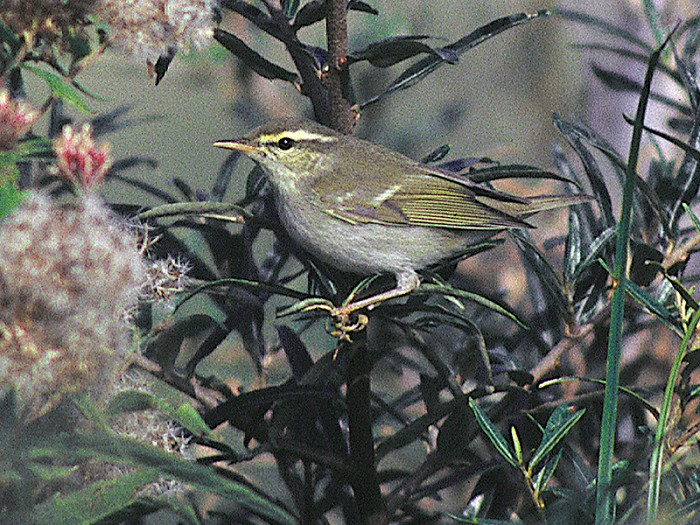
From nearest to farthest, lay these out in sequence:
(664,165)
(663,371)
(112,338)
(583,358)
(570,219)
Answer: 1. (112,338)
2. (570,219)
3. (664,165)
4. (583,358)
5. (663,371)

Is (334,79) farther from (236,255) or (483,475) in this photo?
(483,475)

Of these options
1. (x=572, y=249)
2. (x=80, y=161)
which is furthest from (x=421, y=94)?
(x=80, y=161)

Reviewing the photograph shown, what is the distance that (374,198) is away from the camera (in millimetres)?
1167

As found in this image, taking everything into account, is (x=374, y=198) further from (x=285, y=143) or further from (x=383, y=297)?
(x=383, y=297)

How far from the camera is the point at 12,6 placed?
492mm

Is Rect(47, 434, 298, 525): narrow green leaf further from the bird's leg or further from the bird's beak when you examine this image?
the bird's beak

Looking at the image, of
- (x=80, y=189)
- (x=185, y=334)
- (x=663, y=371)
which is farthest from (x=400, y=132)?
(x=80, y=189)

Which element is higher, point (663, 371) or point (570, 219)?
point (570, 219)

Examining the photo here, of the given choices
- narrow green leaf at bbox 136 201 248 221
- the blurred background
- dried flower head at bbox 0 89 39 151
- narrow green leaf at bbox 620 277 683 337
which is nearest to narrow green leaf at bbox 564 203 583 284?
narrow green leaf at bbox 620 277 683 337

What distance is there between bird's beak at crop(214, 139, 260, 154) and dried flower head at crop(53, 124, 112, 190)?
1.57 ft

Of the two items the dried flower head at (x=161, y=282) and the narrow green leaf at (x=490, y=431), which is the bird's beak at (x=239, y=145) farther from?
the narrow green leaf at (x=490, y=431)

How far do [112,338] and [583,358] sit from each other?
2.56ft

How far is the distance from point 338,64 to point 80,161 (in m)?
0.29

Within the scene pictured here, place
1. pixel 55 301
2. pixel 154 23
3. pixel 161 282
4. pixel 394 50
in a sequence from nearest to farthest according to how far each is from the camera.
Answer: pixel 55 301 < pixel 154 23 < pixel 161 282 < pixel 394 50
